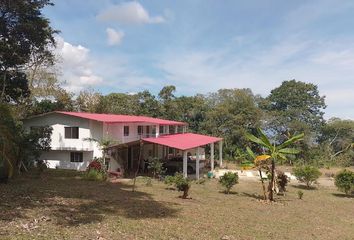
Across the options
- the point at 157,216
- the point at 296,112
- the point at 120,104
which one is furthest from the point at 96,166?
the point at 296,112

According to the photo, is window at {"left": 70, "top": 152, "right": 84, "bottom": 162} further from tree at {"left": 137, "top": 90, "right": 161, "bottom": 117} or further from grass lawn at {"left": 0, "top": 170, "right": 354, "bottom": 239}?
tree at {"left": 137, "top": 90, "right": 161, "bottom": 117}

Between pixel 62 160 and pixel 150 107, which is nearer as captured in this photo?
pixel 62 160

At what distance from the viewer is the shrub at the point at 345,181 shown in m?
25.0

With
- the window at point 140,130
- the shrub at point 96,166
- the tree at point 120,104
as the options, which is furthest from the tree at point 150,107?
the shrub at point 96,166

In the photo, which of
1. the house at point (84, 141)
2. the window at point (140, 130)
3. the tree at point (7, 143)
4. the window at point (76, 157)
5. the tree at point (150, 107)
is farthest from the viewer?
the tree at point (150, 107)

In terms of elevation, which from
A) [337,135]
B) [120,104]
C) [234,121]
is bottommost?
[337,135]

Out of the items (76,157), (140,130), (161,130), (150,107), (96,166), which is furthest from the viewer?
(150,107)

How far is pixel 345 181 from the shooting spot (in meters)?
25.1

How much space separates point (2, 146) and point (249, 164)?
502 inches

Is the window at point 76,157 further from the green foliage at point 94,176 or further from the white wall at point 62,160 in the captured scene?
the green foliage at point 94,176

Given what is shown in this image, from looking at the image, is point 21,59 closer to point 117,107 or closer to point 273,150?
point 273,150

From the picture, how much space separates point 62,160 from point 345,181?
2123cm

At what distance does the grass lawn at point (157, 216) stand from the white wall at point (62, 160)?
830cm

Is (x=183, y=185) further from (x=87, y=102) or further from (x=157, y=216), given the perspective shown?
(x=87, y=102)
